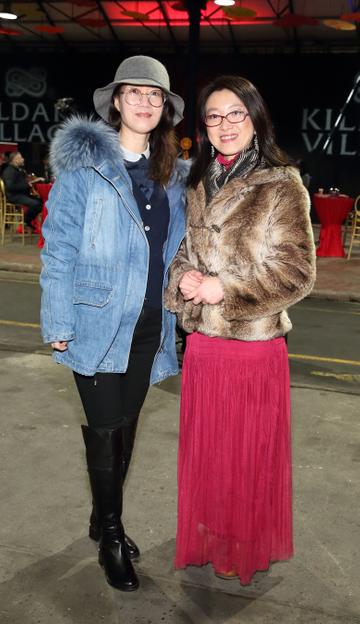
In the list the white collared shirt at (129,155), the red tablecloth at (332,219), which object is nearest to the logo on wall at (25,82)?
the red tablecloth at (332,219)

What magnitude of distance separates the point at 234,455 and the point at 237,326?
48 cm

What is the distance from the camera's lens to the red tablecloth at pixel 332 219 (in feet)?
39.7

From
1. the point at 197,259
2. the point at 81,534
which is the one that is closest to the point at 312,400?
the point at 81,534

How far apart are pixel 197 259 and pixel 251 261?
24 centimetres

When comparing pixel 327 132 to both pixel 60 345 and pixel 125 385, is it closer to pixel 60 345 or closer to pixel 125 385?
pixel 125 385

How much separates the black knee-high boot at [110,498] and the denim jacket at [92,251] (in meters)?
0.28

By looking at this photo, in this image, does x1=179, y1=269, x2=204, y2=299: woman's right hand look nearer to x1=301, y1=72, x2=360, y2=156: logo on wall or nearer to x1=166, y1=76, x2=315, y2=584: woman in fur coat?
x1=166, y1=76, x2=315, y2=584: woman in fur coat

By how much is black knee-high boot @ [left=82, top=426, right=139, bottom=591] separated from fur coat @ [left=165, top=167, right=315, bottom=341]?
0.56m

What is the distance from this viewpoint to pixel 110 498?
271 cm

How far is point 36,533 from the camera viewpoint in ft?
10.1

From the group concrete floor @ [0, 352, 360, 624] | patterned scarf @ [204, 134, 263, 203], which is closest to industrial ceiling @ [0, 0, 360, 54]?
concrete floor @ [0, 352, 360, 624]

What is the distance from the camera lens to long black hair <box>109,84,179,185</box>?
8.68 feet

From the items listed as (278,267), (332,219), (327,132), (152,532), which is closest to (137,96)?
(278,267)

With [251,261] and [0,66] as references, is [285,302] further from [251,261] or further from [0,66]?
[0,66]
